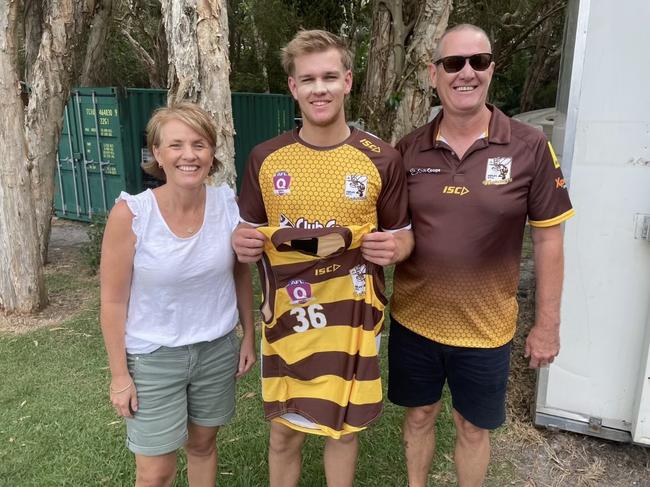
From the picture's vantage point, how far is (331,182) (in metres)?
2.21

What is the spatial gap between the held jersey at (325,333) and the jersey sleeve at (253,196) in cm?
20

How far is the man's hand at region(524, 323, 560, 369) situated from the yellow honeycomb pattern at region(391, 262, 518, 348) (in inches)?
4.2

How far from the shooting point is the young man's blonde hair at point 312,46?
2.17 m

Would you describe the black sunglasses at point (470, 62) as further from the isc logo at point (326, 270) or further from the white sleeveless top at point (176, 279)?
the white sleeveless top at point (176, 279)

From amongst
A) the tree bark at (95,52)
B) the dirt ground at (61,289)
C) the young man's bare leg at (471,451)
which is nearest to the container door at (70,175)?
the dirt ground at (61,289)

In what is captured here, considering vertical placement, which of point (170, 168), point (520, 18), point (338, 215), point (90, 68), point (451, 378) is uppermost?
point (520, 18)

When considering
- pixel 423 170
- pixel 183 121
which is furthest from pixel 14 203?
pixel 423 170

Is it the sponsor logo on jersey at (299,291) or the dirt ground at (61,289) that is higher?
the sponsor logo on jersey at (299,291)

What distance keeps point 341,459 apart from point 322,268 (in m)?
0.93

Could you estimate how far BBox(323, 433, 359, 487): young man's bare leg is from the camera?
2.47m

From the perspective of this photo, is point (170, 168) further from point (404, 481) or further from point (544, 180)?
point (404, 481)

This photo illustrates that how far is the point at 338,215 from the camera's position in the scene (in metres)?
2.22

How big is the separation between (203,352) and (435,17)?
463 centimetres

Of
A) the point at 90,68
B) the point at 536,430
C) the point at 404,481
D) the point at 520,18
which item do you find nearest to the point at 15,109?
the point at 404,481
